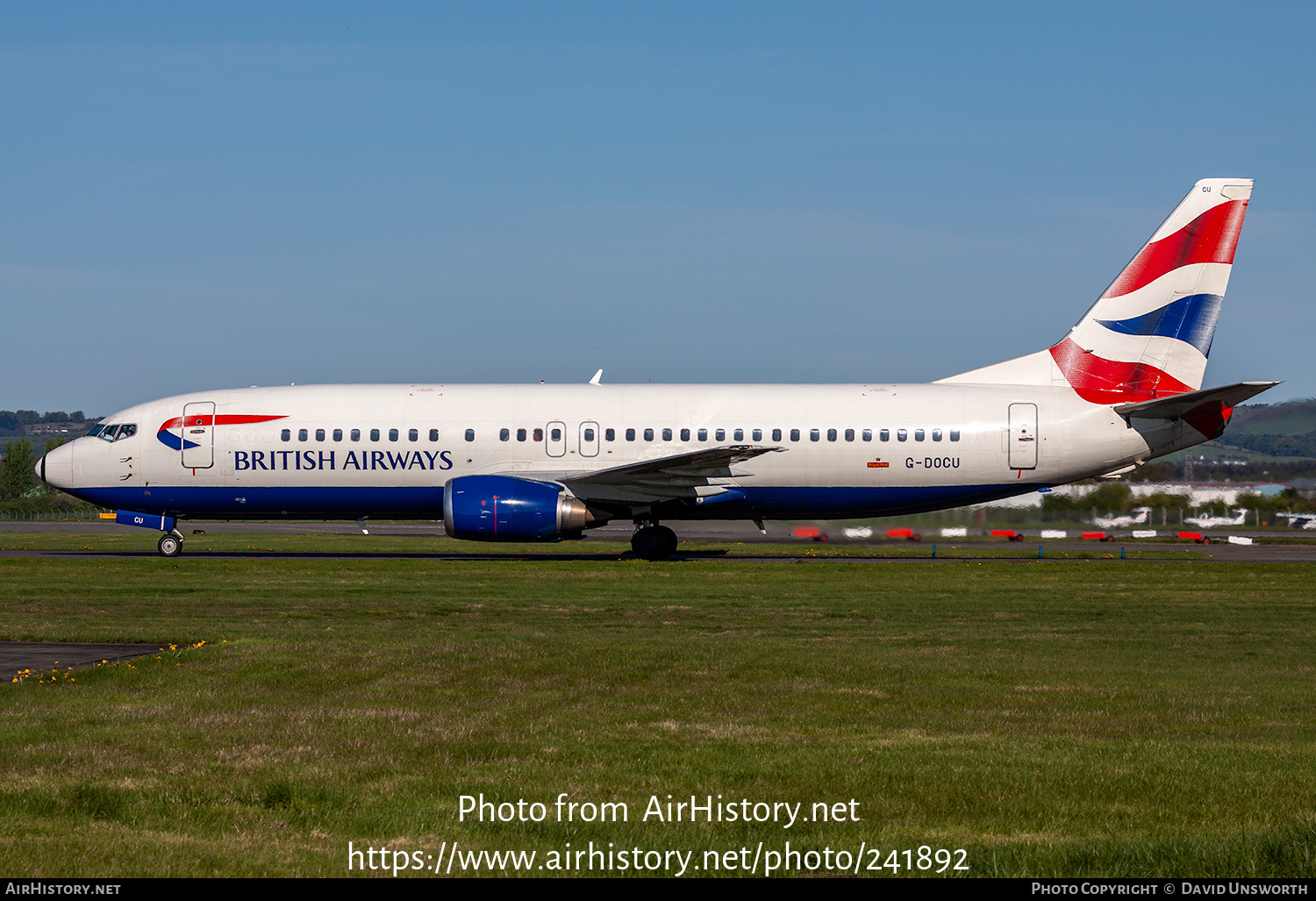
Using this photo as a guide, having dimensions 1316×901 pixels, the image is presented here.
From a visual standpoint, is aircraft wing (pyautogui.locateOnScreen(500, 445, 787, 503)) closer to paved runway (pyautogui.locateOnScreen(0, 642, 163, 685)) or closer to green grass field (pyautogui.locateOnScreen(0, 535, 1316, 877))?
green grass field (pyautogui.locateOnScreen(0, 535, 1316, 877))

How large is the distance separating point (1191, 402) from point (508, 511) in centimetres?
1666

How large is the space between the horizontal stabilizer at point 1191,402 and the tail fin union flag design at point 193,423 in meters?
22.0

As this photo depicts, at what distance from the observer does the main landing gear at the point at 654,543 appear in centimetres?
3234

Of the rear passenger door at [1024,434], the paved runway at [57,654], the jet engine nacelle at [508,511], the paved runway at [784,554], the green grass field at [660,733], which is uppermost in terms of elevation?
the rear passenger door at [1024,434]

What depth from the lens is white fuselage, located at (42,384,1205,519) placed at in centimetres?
3172

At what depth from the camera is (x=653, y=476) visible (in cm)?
3089

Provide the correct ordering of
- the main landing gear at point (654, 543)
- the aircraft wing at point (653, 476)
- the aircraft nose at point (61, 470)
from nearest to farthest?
the aircraft wing at point (653, 476)
the main landing gear at point (654, 543)
the aircraft nose at point (61, 470)

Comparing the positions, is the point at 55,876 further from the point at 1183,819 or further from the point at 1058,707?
the point at 1058,707

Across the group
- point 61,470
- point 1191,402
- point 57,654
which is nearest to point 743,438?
point 1191,402

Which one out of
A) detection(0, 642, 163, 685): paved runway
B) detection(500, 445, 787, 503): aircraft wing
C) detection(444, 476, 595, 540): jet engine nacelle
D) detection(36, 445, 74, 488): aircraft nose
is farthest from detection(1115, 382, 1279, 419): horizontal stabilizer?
detection(36, 445, 74, 488): aircraft nose

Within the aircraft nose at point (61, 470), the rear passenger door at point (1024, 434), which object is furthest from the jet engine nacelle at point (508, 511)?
the rear passenger door at point (1024, 434)

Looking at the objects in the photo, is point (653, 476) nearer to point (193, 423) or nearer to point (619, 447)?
point (619, 447)

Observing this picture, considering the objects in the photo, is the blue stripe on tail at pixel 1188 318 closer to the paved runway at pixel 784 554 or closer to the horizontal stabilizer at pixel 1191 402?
the horizontal stabilizer at pixel 1191 402

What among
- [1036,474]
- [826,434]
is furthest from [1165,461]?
[826,434]
